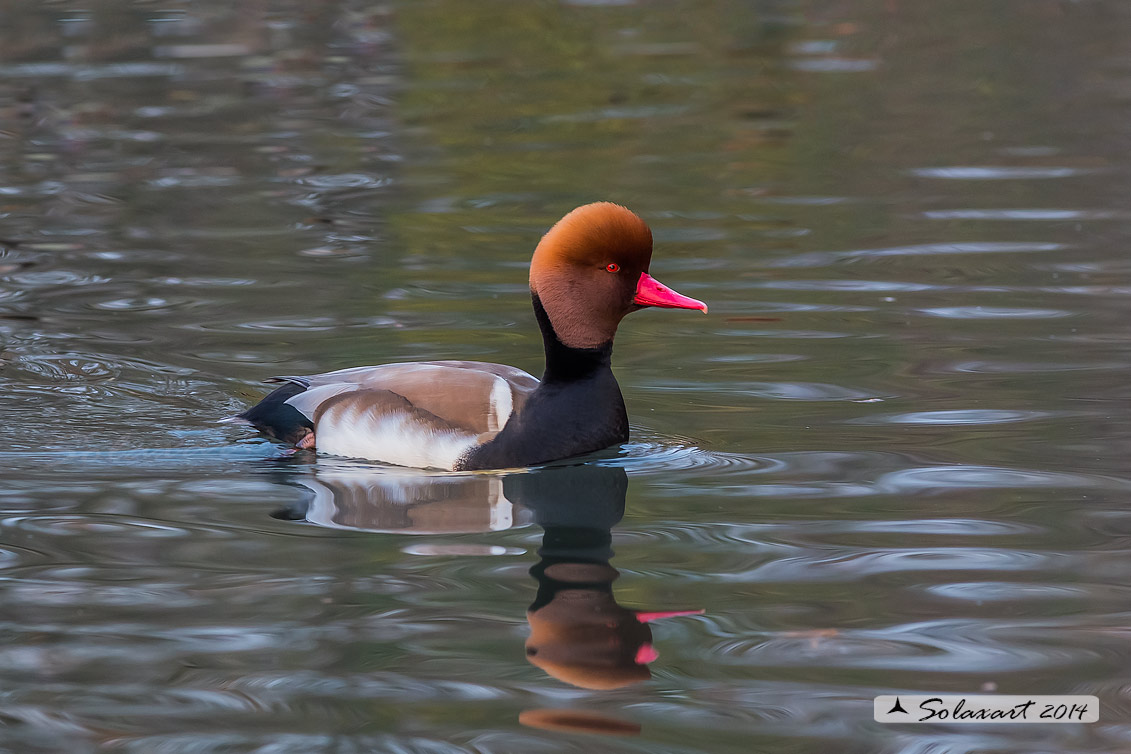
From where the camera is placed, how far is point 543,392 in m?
6.13

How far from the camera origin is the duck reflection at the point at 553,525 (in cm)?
424

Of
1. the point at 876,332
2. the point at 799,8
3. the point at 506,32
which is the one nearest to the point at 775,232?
the point at 876,332

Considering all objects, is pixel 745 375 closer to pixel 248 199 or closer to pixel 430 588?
pixel 430 588

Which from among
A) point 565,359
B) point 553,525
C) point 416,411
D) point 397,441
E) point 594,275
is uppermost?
point 594,275

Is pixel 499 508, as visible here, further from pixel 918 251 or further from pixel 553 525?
pixel 918 251

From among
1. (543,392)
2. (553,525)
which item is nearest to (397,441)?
(543,392)

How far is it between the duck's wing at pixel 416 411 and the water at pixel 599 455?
0.13 m

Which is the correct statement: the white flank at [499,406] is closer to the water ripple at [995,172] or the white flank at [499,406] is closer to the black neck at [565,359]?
the black neck at [565,359]

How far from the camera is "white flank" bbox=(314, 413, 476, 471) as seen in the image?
600 centimetres

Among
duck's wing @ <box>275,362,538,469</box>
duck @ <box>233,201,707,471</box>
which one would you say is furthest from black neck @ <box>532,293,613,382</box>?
Answer: duck's wing @ <box>275,362,538,469</box>

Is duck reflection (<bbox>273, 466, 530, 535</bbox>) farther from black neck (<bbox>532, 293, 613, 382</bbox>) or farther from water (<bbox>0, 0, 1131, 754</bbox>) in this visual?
black neck (<bbox>532, 293, 613, 382</bbox>)

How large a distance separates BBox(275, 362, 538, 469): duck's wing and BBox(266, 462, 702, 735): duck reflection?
Result: 0.32 ft

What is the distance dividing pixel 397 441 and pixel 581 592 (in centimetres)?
156

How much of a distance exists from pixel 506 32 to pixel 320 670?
15.2m
